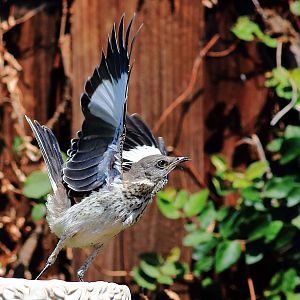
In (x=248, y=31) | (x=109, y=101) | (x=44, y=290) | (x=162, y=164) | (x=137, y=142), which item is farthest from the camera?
(x=248, y=31)

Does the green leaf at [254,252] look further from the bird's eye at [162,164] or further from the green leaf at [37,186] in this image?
the green leaf at [37,186]

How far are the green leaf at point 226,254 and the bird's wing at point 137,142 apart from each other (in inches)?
24.0

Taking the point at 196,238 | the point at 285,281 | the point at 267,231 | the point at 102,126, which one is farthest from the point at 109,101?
the point at 285,281

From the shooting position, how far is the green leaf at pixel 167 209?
14.5 feet

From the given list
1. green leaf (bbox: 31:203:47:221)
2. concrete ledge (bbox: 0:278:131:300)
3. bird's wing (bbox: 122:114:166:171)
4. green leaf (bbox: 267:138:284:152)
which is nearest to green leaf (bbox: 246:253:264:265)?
green leaf (bbox: 267:138:284:152)

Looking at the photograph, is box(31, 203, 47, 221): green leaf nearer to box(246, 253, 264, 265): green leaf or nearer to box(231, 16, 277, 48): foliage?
box(246, 253, 264, 265): green leaf

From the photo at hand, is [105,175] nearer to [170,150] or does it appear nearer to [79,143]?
[79,143]

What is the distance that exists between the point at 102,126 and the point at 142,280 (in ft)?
3.54

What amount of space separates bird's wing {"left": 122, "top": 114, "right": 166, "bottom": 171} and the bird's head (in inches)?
8.5

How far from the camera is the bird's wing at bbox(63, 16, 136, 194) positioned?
352 centimetres

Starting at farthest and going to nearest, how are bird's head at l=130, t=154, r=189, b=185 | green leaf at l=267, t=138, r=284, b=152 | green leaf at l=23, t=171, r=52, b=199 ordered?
green leaf at l=267, t=138, r=284, b=152
green leaf at l=23, t=171, r=52, b=199
bird's head at l=130, t=154, r=189, b=185

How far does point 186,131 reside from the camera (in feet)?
15.3

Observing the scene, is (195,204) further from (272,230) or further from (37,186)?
(37,186)

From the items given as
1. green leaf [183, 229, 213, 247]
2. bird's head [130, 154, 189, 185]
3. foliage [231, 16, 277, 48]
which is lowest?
green leaf [183, 229, 213, 247]
